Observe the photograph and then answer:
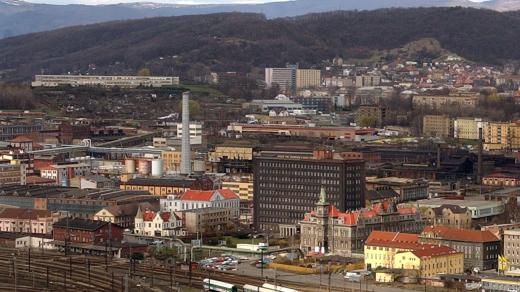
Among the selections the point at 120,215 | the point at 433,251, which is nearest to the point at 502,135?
the point at 120,215

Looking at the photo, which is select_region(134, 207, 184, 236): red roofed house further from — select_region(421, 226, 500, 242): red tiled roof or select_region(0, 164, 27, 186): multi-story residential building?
select_region(0, 164, 27, 186): multi-story residential building

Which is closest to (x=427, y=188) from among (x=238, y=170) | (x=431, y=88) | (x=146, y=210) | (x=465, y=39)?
(x=238, y=170)

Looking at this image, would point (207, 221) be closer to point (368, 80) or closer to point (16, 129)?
point (16, 129)

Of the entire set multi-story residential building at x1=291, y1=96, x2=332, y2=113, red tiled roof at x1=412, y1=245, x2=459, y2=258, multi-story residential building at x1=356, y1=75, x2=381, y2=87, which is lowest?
red tiled roof at x1=412, y1=245, x2=459, y2=258

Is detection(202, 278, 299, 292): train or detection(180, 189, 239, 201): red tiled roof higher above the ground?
detection(180, 189, 239, 201): red tiled roof

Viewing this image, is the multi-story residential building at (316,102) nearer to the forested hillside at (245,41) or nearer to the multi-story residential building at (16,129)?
the forested hillside at (245,41)

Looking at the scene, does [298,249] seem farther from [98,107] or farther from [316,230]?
[98,107]

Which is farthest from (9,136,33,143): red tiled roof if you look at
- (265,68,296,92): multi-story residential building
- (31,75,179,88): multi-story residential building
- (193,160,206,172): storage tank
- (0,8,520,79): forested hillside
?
(265,68,296,92): multi-story residential building

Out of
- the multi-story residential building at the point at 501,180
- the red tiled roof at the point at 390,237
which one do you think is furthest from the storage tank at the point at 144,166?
the red tiled roof at the point at 390,237
